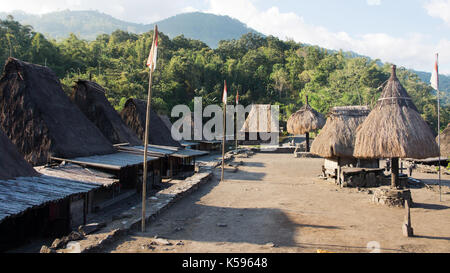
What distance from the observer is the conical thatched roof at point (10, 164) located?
750 centimetres

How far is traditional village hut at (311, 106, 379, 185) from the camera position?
16031 millimetres

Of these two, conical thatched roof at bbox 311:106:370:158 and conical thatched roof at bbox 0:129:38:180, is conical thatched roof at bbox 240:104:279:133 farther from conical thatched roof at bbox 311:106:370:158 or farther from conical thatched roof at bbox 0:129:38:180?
conical thatched roof at bbox 0:129:38:180

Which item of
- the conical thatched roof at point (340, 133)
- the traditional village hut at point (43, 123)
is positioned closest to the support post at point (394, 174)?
the conical thatched roof at point (340, 133)

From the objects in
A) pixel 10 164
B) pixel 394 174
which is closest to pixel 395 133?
pixel 394 174

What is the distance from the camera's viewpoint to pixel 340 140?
16156mm

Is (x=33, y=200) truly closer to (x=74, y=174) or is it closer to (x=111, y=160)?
(x=74, y=174)

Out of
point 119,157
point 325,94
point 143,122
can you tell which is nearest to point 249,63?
point 325,94

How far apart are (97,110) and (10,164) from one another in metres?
7.90

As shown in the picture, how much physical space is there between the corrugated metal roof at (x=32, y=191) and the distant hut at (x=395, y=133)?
942 centimetres

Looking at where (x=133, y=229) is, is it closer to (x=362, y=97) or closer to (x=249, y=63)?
(x=362, y=97)

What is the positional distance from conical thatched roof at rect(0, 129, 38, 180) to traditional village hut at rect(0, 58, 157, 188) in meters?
2.00

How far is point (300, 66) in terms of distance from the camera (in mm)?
61000

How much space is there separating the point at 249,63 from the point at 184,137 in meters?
33.9

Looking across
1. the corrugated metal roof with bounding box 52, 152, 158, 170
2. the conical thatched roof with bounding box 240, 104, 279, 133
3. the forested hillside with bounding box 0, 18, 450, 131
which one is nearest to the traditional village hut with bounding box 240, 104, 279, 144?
the conical thatched roof with bounding box 240, 104, 279, 133
